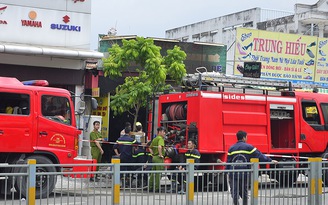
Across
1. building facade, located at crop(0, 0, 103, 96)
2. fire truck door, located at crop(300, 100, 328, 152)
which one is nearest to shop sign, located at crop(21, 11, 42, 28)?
building facade, located at crop(0, 0, 103, 96)

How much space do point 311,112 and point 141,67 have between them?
20.1 feet

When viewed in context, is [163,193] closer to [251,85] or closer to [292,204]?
[292,204]

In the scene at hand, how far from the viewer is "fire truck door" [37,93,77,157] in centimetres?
1384

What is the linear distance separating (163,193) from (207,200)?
866 mm

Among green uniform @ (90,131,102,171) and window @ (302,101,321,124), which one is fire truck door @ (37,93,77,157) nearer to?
green uniform @ (90,131,102,171)

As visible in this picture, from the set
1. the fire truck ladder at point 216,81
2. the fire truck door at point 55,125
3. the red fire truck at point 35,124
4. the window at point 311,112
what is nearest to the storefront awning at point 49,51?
the fire truck ladder at point 216,81

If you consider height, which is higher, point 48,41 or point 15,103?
point 48,41

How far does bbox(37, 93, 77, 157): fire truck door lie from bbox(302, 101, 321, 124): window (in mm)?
7252

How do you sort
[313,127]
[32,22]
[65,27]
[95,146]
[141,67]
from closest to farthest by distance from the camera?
[95,146] < [313,127] < [32,22] < [141,67] < [65,27]

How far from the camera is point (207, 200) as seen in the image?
9406 millimetres

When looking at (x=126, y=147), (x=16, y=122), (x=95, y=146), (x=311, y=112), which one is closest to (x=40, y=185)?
(x=16, y=122)

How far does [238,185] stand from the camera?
10.1 metres

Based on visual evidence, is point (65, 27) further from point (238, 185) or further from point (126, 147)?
point (238, 185)

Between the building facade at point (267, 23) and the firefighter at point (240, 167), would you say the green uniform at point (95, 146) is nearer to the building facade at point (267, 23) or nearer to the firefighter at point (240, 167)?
the firefighter at point (240, 167)
